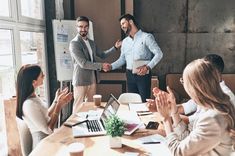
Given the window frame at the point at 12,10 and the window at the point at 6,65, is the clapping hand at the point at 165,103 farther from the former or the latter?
the window frame at the point at 12,10

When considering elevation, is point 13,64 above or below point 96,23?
below

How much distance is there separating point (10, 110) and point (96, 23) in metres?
2.41

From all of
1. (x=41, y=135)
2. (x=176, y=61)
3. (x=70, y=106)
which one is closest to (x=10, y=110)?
(x=41, y=135)

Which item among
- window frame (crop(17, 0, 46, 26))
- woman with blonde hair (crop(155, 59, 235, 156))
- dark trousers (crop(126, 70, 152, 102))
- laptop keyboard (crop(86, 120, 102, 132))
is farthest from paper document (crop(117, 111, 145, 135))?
window frame (crop(17, 0, 46, 26))

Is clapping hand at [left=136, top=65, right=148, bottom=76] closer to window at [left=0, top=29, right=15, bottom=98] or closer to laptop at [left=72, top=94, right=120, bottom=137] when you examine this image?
laptop at [left=72, top=94, right=120, bottom=137]

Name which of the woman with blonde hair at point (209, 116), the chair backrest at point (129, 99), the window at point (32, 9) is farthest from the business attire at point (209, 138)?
the window at point (32, 9)

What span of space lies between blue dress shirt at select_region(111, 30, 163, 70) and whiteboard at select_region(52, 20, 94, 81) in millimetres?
1009

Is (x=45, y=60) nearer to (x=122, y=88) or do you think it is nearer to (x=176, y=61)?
(x=122, y=88)

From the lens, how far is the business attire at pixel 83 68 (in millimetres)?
3641

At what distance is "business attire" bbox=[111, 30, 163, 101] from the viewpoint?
12.1 ft

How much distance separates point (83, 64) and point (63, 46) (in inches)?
28.4

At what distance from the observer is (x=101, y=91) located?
15.7ft

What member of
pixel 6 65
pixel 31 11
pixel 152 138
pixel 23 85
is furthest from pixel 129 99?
pixel 31 11

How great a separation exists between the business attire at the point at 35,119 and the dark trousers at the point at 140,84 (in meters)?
1.93
